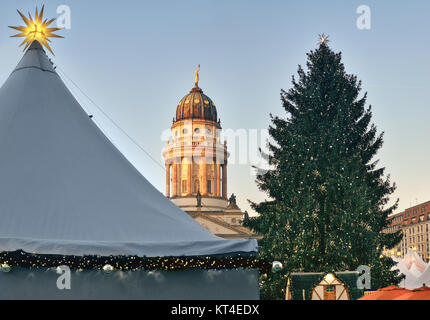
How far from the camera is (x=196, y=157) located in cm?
8394

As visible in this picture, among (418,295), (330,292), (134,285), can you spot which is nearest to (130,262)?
(134,285)

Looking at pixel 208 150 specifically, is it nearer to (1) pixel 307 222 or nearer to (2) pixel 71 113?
(1) pixel 307 222

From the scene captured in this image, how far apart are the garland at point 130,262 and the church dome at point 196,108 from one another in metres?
76.9

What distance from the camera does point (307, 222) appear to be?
20.4m

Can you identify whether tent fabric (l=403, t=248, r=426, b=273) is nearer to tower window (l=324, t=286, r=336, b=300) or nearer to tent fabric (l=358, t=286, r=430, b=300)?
tower window (l=324, t=286, r=336, b=300)

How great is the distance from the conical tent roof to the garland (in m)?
0.10

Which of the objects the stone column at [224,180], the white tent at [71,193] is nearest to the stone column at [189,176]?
the stone column at [224,180]

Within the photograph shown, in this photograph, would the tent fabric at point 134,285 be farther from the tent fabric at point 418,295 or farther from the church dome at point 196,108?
the church dome at point 196,108

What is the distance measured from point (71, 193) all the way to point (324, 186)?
1340cm

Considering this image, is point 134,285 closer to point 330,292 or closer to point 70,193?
point 70,193

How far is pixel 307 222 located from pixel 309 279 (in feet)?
8.06

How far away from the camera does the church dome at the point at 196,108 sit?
8600cm

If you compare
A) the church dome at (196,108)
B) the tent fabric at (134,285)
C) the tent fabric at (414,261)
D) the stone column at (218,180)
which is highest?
the church dome at (196,108)
